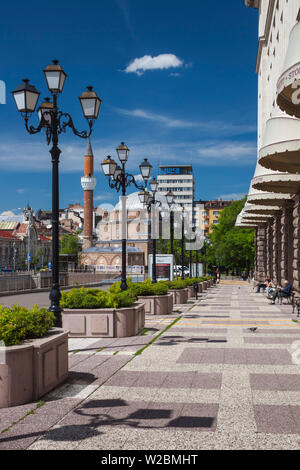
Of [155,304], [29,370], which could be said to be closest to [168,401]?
[29,370]

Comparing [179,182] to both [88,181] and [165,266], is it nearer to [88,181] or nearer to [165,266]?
[88,181]

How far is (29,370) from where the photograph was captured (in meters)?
6.87

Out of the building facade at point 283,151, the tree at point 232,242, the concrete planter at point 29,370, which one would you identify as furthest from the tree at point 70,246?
the concrete planter at point 29,370

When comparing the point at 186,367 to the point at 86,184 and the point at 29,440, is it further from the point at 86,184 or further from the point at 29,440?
the point at 86,184

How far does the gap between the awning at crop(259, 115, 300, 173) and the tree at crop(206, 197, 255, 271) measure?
62.7 metres

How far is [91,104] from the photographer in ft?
39.1

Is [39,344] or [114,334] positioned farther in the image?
[114,334]

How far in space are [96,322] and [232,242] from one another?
70913mm

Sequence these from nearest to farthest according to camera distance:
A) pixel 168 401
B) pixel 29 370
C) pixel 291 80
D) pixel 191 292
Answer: pixel 29 370 → pixel 168 401 → pixel 291 80 → pixel 191 292

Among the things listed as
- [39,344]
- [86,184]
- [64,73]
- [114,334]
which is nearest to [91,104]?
[64,73]

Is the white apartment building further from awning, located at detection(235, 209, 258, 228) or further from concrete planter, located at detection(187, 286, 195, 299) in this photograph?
concrete planter, located at detection(187, 286, 195, 299)

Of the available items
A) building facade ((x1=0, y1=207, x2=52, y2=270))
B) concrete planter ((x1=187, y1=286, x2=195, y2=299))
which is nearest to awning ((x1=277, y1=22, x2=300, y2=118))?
concrete planter ((x1=187, y1=286, x2=195, y2=299))

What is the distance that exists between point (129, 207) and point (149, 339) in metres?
123

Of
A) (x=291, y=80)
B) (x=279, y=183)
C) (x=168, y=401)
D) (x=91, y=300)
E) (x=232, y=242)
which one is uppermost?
(x=291, y=80)
